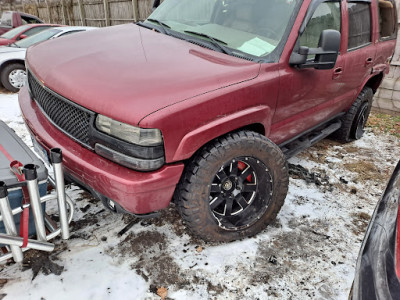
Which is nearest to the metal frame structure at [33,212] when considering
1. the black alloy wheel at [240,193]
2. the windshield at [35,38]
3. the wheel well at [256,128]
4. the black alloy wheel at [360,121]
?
the black alloy wheel at [240,193]

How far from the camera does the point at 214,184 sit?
2.26m

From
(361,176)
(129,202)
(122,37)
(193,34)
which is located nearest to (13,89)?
(122,37)

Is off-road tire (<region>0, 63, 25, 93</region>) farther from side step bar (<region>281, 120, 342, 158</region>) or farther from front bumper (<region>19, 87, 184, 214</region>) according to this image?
side step bar (<region>281, 120, 342, 158</region>)

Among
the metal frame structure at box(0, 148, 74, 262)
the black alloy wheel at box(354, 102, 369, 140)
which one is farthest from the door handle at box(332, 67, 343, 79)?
the metal frame structure at box(0, 148, 74, 262)

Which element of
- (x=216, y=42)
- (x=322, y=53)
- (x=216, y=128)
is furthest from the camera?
(x=216, y=42)

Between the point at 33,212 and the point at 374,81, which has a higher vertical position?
the point at 374,81

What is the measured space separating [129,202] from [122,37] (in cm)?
156

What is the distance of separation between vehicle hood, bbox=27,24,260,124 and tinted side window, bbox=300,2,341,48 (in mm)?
719

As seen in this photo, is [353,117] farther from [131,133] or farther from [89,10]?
[89,10]

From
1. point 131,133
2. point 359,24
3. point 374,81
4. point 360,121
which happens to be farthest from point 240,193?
point 374,81

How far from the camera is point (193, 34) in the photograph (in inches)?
107

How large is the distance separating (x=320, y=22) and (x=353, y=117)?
172cm

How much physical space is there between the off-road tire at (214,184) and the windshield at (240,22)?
74cm

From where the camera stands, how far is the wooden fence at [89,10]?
10.5 metres
